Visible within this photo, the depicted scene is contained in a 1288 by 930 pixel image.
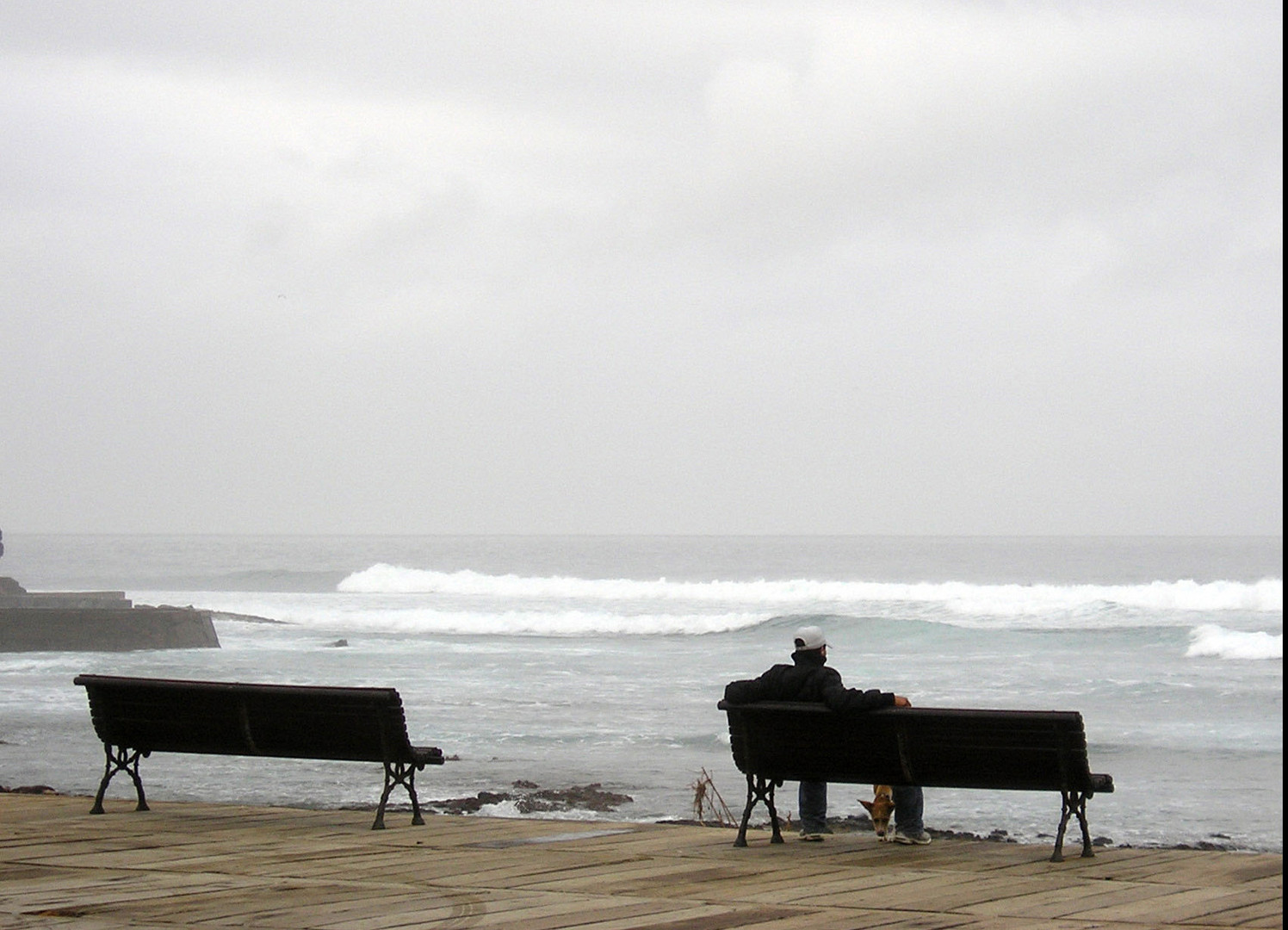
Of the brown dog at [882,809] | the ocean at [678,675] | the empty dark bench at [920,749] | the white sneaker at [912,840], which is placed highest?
the empty dark bench at [920,749]

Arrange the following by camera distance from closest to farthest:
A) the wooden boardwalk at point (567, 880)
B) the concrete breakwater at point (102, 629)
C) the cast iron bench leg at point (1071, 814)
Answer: the wooden boardwalk at point (567, 880) < the cast iron bench leg at point (1071, 814) < the concrete breakwater at point (102, 629)

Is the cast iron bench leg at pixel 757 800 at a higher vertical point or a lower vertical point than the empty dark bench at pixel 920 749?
lower

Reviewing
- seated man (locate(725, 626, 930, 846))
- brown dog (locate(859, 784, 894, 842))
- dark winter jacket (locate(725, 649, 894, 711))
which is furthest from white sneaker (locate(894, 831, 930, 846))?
dark winter jacket (locate(725, 649, 894, 711))


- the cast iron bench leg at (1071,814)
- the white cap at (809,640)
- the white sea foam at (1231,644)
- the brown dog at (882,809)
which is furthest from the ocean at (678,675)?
the white cap at (809,640)

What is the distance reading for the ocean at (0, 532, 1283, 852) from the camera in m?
14.4

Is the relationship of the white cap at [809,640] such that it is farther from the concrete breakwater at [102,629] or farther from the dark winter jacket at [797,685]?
the concrete breakwater at [102,629]

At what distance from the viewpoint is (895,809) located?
8.86 meters

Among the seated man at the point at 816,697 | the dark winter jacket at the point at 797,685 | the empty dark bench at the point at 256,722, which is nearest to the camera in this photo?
the seated man at the point at 816,697

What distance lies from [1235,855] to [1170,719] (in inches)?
617

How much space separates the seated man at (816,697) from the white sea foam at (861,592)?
135 ft

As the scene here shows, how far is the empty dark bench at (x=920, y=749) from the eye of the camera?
793 cm

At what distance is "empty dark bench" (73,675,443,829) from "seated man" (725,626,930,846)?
1.92 metres

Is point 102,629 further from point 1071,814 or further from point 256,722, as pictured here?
point 1071,814

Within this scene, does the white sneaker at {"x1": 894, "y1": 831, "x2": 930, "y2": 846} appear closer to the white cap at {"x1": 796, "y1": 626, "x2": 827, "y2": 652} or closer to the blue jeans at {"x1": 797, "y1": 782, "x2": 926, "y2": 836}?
the blue jeans at {"x1": 797, "y1": 782, "x2": 926, "y2": 836}
